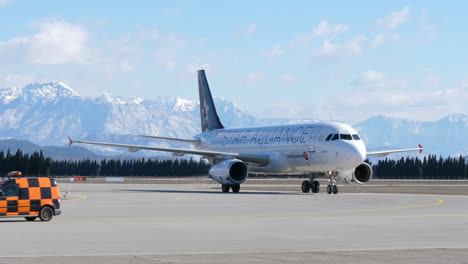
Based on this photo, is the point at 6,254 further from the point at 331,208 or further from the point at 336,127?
the point at 336,127

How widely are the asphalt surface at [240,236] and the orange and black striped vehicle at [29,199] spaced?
0.42 metres

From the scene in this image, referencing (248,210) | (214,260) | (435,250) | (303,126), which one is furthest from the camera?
(303,126)

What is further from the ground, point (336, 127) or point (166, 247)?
point (336, 127)

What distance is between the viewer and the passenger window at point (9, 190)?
93.0 feet

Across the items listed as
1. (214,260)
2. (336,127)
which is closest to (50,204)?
(214,260)

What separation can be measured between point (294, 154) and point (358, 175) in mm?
4836

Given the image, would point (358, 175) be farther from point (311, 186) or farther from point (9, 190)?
point (9, 190)

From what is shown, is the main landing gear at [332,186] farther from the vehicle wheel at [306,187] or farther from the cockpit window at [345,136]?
the cockpit window at [345,136]

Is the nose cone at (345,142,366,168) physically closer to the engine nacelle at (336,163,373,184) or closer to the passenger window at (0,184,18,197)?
the engine nacelle at (336,163,373,184)

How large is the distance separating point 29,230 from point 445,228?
12.9 meters

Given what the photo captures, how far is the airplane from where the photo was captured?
53094mm

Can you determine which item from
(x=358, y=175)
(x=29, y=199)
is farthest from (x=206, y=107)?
(x=29, y=199)

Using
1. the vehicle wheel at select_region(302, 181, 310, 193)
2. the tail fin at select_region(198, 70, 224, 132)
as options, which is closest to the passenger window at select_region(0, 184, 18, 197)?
the vehicle wheel at select_region(302, 181, 310, 193)

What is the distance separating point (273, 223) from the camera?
27.7 metres
